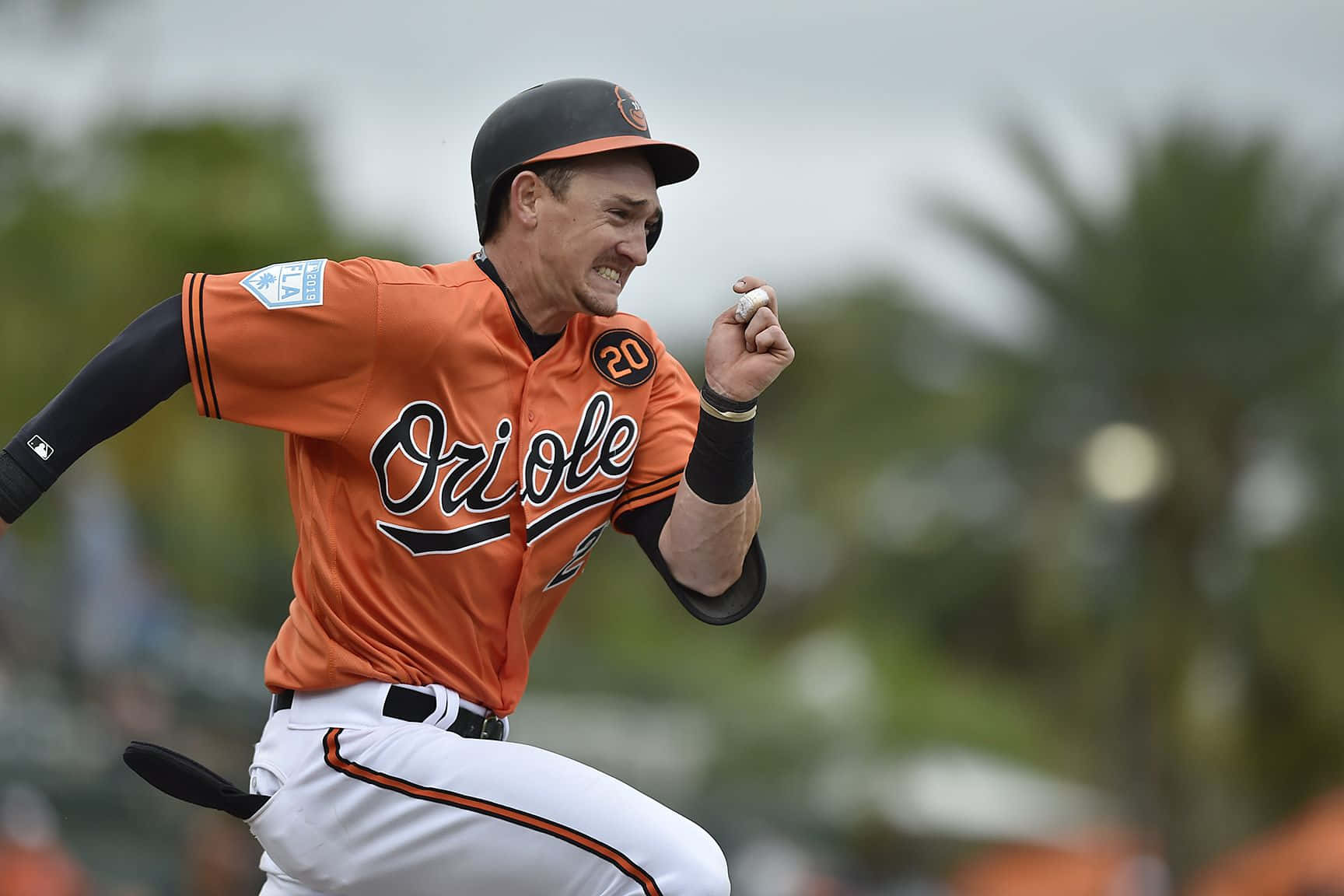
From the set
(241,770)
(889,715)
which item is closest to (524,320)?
(241,770)

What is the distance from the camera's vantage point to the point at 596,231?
4203 millimetres

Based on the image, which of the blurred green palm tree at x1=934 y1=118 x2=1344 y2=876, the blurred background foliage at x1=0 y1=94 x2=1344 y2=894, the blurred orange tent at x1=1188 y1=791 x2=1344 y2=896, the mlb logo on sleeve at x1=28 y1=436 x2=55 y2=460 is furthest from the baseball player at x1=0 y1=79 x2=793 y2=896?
the blurred green palm tree at x1=934 y1=118 x2=1344 y2=876

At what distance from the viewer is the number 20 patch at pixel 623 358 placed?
4.46 meters

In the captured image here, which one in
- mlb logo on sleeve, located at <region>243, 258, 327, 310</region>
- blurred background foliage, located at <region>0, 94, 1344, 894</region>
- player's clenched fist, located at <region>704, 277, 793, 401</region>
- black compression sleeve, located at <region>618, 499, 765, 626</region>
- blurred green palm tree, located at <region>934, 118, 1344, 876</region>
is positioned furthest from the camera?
blurred green palm tree, located at <region>934, 118, 1344, 876</region>

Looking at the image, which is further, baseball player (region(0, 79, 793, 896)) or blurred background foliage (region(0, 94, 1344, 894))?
blurred background foliage (region(0, 94, 1344, 894))

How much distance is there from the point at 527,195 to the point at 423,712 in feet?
4.46

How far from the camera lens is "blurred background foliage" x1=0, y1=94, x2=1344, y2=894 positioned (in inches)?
589

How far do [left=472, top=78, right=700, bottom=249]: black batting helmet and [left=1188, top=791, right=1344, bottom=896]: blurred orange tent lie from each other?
13236 mm

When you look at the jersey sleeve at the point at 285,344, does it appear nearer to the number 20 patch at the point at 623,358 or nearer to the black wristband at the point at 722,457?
the number 20 patch at the point at 623,358

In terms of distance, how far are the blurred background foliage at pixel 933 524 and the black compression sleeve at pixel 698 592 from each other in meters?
9.97

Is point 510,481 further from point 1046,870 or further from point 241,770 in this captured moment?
point 1046,870

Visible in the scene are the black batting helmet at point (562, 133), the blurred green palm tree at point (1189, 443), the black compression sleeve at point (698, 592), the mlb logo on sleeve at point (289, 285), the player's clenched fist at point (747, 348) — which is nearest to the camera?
the mlb logo on sleeve at point (289, 285)

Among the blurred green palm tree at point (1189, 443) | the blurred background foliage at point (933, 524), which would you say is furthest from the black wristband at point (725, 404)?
the blurred green palm tree at point (1189, 443)

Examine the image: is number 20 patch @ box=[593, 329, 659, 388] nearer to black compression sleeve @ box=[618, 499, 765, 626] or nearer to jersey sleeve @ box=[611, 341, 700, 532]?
jersey sleeve @ box=[611, 341, 700, 532]
